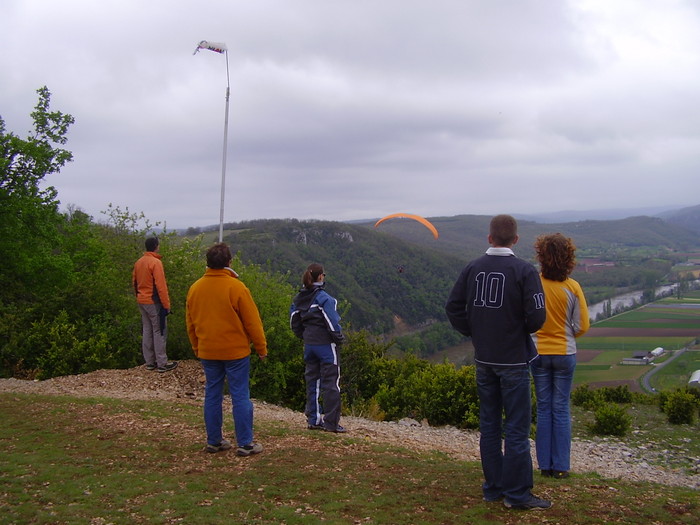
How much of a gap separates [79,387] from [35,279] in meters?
5.23

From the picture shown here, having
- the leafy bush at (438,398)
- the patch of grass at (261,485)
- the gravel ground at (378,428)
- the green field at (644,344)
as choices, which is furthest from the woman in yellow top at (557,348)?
the green field at (644,344)

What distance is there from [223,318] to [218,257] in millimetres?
632

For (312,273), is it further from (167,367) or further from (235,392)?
(167,367)

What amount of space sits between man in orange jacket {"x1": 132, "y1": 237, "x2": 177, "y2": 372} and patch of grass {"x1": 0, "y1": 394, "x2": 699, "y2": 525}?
330 cm

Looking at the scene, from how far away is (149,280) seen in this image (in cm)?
1005

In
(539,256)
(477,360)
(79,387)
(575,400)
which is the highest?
(539,256)

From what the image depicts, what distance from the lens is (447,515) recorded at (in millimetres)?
4332

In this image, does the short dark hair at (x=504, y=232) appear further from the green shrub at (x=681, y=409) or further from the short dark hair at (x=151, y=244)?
the green shrub at (x=681, y=409)

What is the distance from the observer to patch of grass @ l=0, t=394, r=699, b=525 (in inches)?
171

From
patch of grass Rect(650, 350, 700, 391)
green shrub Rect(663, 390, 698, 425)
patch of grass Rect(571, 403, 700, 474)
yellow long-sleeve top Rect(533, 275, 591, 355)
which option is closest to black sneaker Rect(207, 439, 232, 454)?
yellow long-sleeve top Rect(533, 275, 591, 355)

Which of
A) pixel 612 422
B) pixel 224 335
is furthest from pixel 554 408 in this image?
pixel 612 422

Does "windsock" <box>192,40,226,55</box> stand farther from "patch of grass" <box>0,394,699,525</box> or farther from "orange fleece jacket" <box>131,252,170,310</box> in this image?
"patch of grass" <box>0,394,699,525</box>

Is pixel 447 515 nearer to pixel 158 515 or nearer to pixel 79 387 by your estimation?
pixel 158 515

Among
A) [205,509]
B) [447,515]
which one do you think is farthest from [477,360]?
[205,509]
